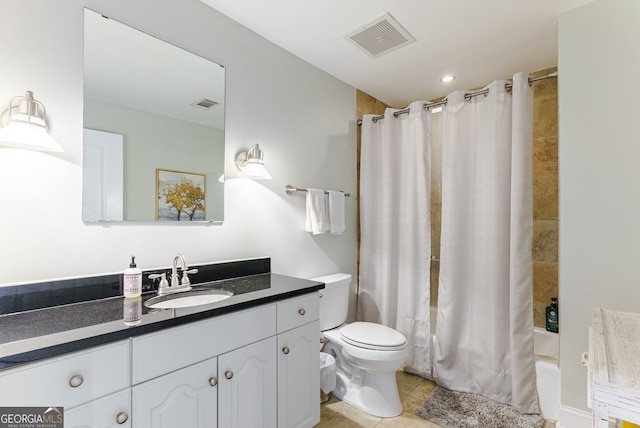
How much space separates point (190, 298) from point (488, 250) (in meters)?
1.86

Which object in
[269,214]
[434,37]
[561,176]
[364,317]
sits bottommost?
[364,317]

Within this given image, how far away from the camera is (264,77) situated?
2.01 metres

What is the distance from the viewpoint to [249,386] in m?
1.30

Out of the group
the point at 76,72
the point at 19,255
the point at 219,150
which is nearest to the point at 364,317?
the point at 219,150

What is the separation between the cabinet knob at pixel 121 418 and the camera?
0.93 m

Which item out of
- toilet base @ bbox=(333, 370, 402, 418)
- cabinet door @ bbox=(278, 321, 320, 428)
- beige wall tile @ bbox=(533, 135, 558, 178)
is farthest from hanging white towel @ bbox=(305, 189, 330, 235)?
beige wall tile @ bbox=(533, 135, 558, 178)

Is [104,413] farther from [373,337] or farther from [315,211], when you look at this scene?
[315,211]

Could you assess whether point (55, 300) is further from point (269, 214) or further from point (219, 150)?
point (269, 214)

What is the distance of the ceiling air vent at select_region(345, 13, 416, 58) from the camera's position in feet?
6.09

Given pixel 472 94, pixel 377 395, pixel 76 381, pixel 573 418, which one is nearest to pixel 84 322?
pixel 76 381

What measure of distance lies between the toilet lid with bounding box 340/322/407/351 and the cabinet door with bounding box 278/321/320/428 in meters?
0.39

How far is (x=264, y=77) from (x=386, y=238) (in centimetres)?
153

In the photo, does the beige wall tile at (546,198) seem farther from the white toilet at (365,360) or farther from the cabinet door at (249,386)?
the cabinet door at (249,386)

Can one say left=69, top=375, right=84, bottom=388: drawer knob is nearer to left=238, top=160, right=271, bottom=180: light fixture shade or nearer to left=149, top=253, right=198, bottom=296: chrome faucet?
left=149, top=253, right=198, bottom=296: chrome faucet
